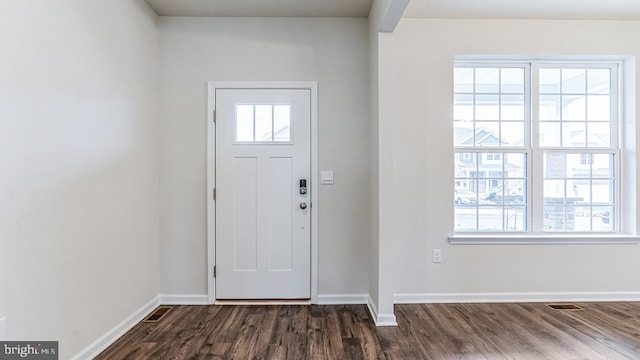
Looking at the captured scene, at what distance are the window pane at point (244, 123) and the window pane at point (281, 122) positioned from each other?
216mm

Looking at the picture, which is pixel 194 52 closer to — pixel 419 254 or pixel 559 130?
pixel 419 254

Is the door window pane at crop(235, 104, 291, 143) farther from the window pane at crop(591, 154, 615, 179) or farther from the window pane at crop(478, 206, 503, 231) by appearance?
the window pane at crop(591, 154, 615, 179)

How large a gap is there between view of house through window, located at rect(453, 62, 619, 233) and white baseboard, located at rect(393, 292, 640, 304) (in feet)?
1.90

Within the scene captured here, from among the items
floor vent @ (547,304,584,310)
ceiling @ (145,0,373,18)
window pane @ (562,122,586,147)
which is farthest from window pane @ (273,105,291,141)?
floor vent @ (547,304,584,310)

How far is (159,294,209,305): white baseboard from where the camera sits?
117 inches

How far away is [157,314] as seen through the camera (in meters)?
2.75

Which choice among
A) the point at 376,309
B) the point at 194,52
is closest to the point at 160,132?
the point at 194,52

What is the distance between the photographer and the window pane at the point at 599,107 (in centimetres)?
315

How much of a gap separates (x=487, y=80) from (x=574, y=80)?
85cm

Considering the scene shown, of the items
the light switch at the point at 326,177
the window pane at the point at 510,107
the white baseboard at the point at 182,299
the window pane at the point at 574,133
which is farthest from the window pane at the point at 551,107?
the white baseboard at the point at 182,299

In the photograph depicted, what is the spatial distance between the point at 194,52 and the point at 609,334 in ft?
13.0

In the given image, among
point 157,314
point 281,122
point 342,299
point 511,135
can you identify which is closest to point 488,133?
point 511,135

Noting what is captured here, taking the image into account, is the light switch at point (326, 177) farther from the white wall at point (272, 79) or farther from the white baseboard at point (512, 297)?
the white baseboard at point (512, 297)

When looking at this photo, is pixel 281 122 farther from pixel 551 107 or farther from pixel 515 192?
pixel 551 107
